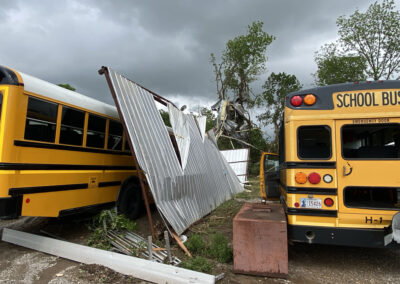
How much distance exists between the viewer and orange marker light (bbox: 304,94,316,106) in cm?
395

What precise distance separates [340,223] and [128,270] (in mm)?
3066

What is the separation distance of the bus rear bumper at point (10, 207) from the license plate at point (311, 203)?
4.17 meters

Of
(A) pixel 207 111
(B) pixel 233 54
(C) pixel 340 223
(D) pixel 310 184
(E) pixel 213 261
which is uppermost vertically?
(B) pixel 233 54

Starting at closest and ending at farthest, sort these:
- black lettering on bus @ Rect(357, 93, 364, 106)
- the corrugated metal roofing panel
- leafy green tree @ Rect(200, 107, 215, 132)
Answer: black lettering on bus @ Rect(357, 93, 364, 106) → the corrugated metal roofing panel → leafy green tree @ Rect(200, 107, 215, 132)

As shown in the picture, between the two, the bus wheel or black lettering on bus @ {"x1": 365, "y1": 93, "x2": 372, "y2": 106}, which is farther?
the bus wheel

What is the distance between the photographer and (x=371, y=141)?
202 inches

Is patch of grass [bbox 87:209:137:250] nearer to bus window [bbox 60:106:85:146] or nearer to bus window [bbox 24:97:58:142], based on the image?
bus window [bbox 60:106:85:146]

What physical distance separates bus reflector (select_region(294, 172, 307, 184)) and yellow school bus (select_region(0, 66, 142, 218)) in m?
3.93

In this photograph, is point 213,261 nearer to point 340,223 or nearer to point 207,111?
point 340,223

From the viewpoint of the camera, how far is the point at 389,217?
3580 millimetres

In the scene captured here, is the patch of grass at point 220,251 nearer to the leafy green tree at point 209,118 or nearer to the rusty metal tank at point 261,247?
the rusty metal tank at point 261,247

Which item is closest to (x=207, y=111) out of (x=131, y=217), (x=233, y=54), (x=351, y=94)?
(x=233, y=54)

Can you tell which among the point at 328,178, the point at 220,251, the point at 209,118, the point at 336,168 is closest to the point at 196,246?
the point at 220,251

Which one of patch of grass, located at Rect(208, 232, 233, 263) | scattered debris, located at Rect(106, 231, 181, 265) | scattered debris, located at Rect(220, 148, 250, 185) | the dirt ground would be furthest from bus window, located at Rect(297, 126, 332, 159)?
scattered debris, located at Rect(220, 148, 250, 185)
